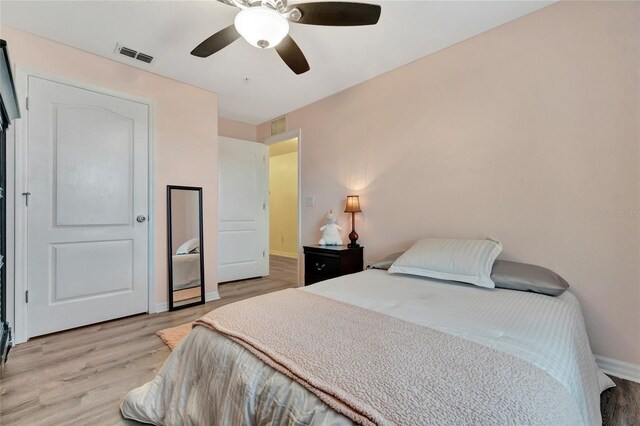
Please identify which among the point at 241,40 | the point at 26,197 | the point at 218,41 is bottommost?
the point at 26,197

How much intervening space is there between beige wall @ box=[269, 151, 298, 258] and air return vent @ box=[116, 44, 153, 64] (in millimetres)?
3600

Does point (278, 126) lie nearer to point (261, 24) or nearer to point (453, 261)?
point (261, 24)

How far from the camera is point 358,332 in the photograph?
Answer: 1.00m

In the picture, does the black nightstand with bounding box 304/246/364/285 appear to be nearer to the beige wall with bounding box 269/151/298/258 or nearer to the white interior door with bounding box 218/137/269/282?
the white interior door with bounding box 218/137/269/282

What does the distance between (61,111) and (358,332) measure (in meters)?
2.93

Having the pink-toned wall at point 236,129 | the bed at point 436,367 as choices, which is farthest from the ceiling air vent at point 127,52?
the bed at point 436,367

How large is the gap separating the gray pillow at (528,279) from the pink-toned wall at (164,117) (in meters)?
2.84

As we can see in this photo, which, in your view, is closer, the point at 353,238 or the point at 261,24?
the point at 261,24

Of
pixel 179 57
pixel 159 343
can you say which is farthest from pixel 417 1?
pixel 159 343

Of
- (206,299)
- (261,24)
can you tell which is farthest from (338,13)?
(206,299)

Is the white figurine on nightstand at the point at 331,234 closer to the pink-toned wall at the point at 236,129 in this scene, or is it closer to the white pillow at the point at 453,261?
the white pillow at the point at 453,261

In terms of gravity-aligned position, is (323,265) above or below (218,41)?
below

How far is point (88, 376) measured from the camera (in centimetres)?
174

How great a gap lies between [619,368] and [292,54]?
2.81 metres
